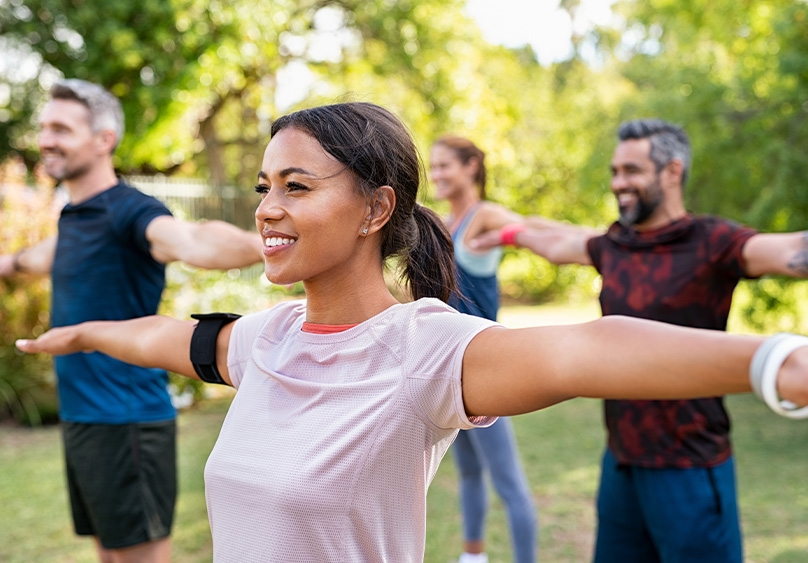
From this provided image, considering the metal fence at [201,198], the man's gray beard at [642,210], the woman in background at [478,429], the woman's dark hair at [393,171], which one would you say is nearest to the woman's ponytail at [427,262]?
the woman's dark hair at [393,171]

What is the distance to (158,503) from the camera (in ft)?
11.1

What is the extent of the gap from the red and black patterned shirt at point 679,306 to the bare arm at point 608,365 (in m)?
1.74

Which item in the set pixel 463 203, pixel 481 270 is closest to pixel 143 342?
pixel 481 270

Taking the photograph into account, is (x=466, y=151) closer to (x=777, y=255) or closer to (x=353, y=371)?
(x=777, y=255)

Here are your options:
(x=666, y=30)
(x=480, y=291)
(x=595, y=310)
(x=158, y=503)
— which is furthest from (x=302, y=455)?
(x=595, y=310)

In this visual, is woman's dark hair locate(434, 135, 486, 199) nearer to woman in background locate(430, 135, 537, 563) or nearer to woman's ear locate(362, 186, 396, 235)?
woman in background locate(430, 135, 537, 563)

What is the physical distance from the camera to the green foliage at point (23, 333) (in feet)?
26.2

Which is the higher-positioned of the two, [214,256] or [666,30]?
[666,30]

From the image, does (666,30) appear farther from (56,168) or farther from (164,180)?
(56,168)

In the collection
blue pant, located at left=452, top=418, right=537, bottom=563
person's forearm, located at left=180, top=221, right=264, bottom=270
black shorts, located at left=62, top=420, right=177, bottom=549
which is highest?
person's forearm, located at left=180, top=221, right=264, bottom=270

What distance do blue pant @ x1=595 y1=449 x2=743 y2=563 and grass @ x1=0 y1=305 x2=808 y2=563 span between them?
1.63 m

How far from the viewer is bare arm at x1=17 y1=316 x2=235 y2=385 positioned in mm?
2107

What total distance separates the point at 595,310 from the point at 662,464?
15.5 metres

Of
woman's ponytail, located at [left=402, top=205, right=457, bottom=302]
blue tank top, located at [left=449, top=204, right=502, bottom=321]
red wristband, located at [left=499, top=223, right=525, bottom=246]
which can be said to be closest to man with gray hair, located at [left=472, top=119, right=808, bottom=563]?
red wristband, located at [left=499, top=223, right=525, bottom=246]
